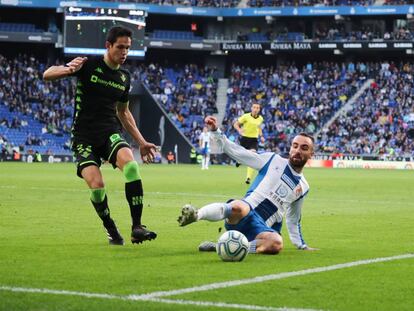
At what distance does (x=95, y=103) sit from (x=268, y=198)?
8.05 ft

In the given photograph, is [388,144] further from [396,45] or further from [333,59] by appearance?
[333,59]

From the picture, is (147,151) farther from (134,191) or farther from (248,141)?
(248,141)

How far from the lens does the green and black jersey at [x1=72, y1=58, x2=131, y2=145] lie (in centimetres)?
1069

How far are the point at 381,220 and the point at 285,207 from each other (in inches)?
231

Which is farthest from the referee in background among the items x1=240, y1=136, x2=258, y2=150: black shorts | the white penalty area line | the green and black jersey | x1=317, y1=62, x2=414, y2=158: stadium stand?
x1=317, y1=62, x2=414, y2=158: stadium stand

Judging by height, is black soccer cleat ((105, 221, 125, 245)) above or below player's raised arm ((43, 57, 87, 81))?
below

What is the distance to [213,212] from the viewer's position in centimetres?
941

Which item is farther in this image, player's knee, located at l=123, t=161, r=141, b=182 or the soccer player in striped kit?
player's knee, located at l=123, t=161, r=141, b=182

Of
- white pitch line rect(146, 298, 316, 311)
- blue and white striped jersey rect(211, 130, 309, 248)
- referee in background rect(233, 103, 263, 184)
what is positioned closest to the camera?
white pitch line rect(146, 298, 316, 311)

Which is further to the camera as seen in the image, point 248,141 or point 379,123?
point 379,123

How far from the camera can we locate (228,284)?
7449 millimetres

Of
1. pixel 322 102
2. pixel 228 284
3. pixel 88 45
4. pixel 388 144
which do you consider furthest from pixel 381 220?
pixel 322 102

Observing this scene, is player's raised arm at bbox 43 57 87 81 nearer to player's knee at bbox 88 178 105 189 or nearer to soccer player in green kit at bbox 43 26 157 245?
soccer player in green kit at bbox 43 26 157 245

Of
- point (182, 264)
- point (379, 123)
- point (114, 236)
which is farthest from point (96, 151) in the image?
point (379, 123)
